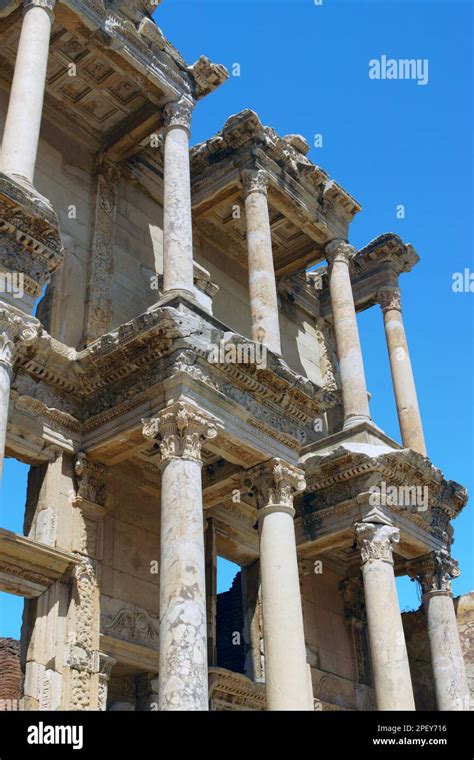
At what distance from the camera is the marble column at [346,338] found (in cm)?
1895

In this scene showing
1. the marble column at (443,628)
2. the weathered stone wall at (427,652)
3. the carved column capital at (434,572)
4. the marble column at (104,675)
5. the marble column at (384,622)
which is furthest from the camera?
the weathered stone wall at (427,652)

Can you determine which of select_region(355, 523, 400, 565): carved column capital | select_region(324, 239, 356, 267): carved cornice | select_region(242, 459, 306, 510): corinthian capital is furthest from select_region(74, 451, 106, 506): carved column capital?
select_region(324, 239, 356, 267): carved cornice

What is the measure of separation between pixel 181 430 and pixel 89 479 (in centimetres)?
239

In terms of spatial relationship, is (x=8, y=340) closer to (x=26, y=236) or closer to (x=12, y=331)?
(x=12, y=331)

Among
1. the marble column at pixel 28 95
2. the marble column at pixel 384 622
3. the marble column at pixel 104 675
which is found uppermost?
the marble column at pixel 28 95

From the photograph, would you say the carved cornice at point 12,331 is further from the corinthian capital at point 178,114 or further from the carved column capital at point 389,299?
the carved column capital at point 389,299

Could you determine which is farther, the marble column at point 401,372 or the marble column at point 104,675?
the marble column at point 401,372

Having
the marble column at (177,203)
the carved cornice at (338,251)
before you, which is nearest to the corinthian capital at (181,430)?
the marble column at (177,203)

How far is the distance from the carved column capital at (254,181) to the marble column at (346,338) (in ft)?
9.27

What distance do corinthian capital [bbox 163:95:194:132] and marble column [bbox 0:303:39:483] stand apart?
7.39 meters

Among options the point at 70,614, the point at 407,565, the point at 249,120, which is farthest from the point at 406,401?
the point at 70,614

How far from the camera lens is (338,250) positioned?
2102cm
